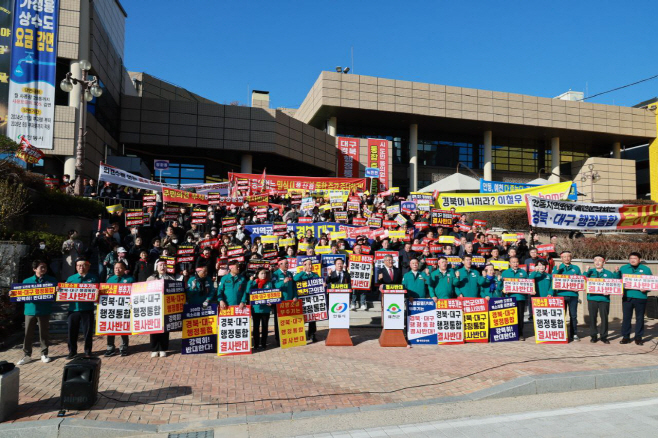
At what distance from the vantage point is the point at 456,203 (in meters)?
22.3

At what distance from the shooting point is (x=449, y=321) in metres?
9.92

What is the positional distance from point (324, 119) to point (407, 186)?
10.1 meters

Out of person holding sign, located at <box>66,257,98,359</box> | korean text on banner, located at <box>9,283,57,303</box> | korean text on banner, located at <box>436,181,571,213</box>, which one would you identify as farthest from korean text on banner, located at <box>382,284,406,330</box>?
korean text on banner, located at <box>436,181,571,213</box>

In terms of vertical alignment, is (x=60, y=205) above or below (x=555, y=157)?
below

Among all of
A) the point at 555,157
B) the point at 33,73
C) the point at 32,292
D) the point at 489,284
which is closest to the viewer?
the point at 32,292

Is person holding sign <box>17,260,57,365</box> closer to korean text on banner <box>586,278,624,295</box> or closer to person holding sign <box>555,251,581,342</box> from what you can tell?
person holding sign <box>555,251,581,342</box>

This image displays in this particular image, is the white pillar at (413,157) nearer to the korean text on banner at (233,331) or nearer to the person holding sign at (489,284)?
the person holding sign at (489,284)

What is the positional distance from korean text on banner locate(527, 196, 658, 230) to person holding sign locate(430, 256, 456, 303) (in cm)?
672

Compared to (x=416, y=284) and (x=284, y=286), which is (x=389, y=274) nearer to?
(x=416, y=284)

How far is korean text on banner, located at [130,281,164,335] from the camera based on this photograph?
8750 mm

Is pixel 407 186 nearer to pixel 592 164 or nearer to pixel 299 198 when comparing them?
pixel 592 164

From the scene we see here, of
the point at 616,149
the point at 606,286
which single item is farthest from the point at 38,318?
the point at 616,149

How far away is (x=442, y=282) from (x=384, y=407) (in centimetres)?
459

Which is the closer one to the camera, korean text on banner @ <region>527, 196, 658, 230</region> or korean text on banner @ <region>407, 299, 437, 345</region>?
korean text on banner @ <region>407, 299, 437, 345</region>
